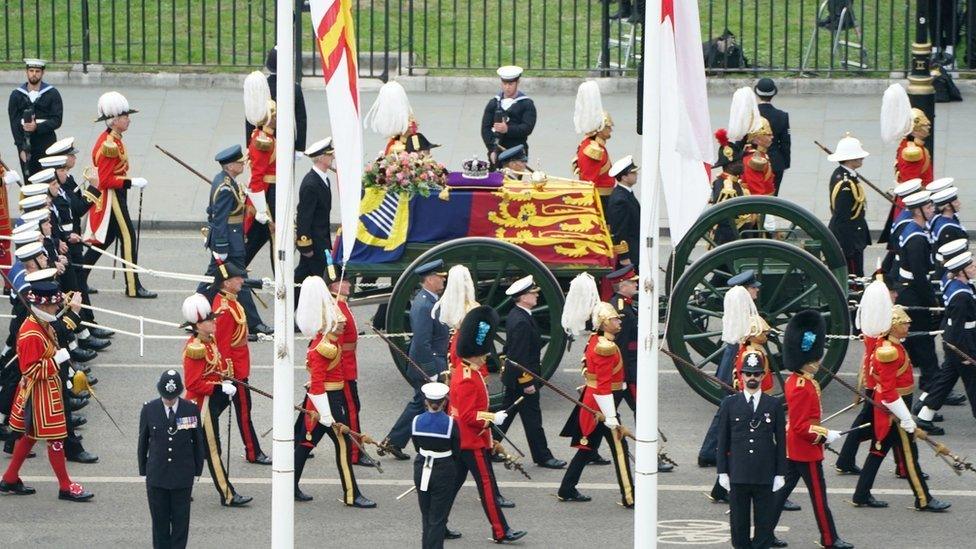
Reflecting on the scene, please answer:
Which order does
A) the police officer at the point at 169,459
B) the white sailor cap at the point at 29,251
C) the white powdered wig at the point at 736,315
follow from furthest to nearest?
the white sailor cap at the point at 29,251 < the white powdered wig at the point at 736,315 < the police officer at the point at 169,459

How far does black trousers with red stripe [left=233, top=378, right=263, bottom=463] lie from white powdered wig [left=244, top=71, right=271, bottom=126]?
4.57 m

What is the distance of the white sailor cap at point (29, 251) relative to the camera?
620 inches

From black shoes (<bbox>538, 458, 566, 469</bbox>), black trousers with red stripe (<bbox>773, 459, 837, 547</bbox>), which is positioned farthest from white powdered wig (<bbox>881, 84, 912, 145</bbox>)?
black trousers with red stripe (<bbox>773, 459, 837, 547</bbox>)

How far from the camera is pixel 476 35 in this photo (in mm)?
26750

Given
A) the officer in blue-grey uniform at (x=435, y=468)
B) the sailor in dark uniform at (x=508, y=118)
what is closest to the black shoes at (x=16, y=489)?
the officer in blue-grey uniform at (x=435, y=468)

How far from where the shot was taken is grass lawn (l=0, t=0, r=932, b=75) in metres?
25.4

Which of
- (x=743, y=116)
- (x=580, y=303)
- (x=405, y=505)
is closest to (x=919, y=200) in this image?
(x=743, y=116)

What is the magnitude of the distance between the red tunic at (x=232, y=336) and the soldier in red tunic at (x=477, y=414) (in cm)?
170

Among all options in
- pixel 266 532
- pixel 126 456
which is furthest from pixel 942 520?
pixel 126 456

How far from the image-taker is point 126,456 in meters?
15.4

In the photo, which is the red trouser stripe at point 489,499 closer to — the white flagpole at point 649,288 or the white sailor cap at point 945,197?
the white flagpole at point 649,288

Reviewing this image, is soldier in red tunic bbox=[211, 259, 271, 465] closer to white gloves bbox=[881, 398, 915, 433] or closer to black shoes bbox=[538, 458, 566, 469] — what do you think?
black shoes bbox=[538, 458, 566, 469]

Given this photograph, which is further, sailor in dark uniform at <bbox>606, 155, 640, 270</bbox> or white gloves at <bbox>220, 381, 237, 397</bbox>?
sailor in dark uniform at <bbox>606, 155, 640, 270</bbox>

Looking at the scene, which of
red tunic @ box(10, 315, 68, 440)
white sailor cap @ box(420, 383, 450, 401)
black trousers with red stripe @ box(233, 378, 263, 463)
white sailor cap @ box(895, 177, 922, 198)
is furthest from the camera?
white sailor cap @ box(895, 177, 922, 198)
